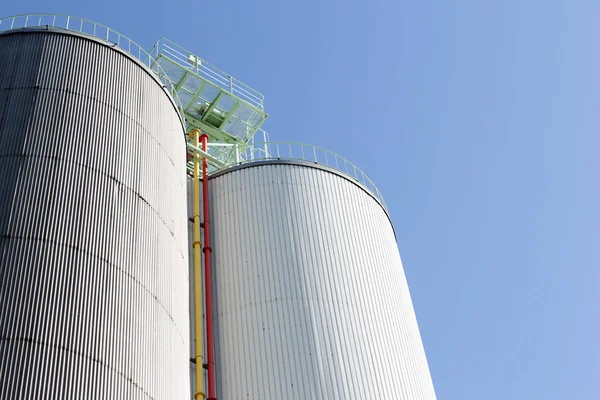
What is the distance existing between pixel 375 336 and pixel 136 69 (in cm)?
984

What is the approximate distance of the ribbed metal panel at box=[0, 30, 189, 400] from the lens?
1435cm

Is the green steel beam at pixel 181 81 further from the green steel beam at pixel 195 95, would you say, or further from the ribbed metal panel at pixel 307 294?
the ribbed metal panel at pixel 307 294

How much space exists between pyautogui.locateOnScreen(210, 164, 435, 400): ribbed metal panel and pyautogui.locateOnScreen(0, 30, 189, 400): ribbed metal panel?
2.33 metres

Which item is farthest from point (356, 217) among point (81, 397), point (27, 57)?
point (81, 397)

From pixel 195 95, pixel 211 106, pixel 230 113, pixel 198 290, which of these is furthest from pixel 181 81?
pixel 198 290

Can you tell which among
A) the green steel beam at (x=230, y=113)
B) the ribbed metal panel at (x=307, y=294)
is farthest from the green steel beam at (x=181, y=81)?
the ribbed metal panel at (x=307, y=294)

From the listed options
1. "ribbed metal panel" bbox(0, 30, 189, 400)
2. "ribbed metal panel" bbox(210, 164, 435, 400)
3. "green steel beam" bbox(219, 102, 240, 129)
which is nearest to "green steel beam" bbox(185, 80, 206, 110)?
"green steel beam" bbox(219, 102, 240, 129)

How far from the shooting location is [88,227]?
53.9 feet

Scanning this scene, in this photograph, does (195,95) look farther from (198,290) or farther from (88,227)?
(88,227)

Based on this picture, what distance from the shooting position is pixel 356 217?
24172 mm

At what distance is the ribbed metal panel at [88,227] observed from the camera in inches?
Answer: 565

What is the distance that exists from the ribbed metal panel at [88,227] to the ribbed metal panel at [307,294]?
2333 millimetres

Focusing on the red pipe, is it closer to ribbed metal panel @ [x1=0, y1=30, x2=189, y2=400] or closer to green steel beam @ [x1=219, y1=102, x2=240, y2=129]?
ribbed metal panel @ [x1=0, y1=30, x2=189, y2=400]

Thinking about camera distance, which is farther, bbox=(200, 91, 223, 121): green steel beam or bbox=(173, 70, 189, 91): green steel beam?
bbox=(200, 91, 223, 121): green steel beam
